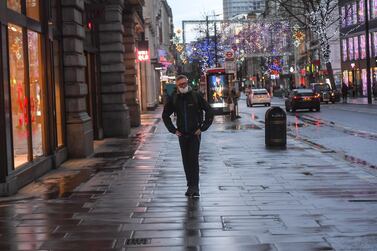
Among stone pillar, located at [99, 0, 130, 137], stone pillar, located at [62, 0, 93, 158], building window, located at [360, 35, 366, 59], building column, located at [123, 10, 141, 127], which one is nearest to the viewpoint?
stone pillar, located at [62, 0, 93, 158]

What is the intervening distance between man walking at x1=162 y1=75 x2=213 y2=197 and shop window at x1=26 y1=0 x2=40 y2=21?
3.97m

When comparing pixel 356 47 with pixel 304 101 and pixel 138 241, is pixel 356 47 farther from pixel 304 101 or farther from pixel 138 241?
pixel 138 241

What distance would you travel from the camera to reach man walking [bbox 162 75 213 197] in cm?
1009

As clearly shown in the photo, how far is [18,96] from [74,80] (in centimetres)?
429

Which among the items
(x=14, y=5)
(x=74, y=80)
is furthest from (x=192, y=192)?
(x=74, y=80)

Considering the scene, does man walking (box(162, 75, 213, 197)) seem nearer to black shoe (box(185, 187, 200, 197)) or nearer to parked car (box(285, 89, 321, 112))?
black shoe (box(185, 187, 200, 197))

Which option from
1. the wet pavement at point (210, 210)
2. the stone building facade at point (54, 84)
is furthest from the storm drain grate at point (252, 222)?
the stone building facade at point (54, 84)

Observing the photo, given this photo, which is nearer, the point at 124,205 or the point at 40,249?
the point at 40,249

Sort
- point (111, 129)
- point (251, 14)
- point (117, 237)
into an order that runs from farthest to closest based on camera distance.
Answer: point (251, 14) → point (111, 129) → point (117, 237)

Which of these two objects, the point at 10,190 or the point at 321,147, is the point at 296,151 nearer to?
the point at 321,147

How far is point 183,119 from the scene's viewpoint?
33.1 feet

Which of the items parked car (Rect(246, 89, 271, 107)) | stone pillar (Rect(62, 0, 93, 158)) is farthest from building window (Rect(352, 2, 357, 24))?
stone pillar (Rect(62, 0, 93, 158))

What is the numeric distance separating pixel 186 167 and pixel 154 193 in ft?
2.22

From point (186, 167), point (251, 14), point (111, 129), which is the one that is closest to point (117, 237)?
point (186, 167)
